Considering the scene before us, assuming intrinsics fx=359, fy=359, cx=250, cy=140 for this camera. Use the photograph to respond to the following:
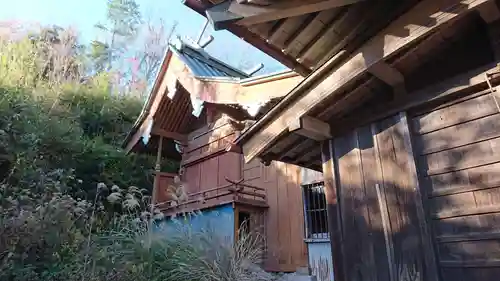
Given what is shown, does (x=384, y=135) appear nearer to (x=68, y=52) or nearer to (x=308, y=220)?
(x=308, y=220)

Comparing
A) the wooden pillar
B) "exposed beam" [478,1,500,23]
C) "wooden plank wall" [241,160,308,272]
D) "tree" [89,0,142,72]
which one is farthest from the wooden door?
"tree" [89,0,142,72]

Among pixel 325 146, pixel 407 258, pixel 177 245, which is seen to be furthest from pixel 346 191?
pixel 177 245

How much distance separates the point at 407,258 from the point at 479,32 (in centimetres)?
159

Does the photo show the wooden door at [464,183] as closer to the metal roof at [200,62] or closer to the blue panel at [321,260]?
the blue panel at [321,260]

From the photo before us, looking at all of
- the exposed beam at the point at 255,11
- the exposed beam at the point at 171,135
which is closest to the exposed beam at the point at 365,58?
the exposed beam at the point at 255,11

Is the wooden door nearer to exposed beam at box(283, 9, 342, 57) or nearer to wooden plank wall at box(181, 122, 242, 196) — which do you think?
exposed beam at box(283, 9, 342, 57)

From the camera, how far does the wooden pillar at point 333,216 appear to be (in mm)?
2945

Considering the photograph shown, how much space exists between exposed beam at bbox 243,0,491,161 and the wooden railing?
4.15m

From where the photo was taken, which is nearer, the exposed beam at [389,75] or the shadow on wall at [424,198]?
the shadow on wall at [424,198]

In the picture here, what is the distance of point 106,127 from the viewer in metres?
12.1

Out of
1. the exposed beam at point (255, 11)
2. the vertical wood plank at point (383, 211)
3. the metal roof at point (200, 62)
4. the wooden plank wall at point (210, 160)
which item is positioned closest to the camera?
the exposed beam at point (255, 11)

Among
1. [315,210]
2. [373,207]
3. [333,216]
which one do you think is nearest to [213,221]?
[315,210]

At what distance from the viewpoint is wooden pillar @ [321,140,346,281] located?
2.95 m

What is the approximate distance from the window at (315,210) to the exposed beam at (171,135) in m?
4.58
